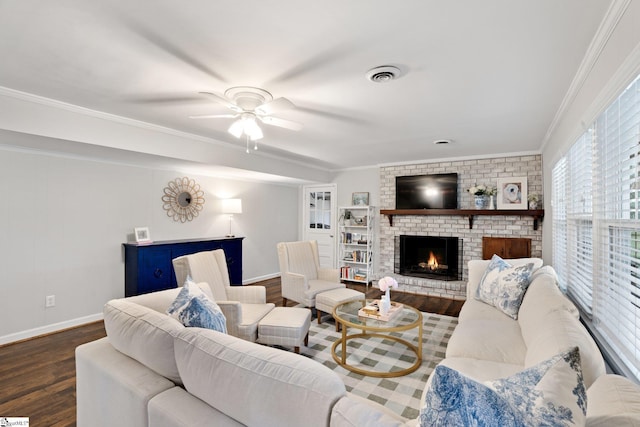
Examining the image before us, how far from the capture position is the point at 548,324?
5.67 feet

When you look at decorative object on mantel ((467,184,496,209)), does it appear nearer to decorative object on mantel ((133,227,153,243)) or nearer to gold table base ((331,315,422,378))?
gold table base ((331,315,422,378))

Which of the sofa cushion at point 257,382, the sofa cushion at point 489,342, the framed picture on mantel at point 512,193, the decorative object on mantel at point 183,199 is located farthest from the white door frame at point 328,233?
the sofa cushion at point 257,382

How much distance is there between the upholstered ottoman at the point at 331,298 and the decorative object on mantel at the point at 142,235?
2512mm

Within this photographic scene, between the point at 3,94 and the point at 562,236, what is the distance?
5344 millimetres

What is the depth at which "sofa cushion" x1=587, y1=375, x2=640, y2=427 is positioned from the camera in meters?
0.81

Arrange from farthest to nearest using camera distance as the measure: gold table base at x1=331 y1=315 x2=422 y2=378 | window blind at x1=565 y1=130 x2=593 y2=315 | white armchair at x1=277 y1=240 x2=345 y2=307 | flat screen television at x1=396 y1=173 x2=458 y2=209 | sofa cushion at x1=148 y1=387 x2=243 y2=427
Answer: flat screen television at x1=396 y1=173 x2=458 y2=209
white armchair at x1=277 y1=240 x2=345 y2=307
gold table base at x1=331 y1=315 x2=422 y2=378
window blind at x1=565 y1=130 x2=593 y2=315
sofa cushion at x1=148 y1=387 x2=243 y2=427

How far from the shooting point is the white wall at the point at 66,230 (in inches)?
127

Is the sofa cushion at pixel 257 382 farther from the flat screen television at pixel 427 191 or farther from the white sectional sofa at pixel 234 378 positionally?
the flat screen television at pixel 427 191

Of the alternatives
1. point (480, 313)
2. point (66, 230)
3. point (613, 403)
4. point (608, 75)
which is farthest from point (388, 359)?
point (66, 230)

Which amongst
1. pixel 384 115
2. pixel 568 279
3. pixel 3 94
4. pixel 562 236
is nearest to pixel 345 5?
pixel 384 115

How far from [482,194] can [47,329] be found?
6.09 m

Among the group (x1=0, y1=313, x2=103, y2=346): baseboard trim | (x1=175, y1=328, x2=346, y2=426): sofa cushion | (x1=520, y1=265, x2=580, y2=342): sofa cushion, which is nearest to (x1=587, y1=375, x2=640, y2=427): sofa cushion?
(x1=175, y1=328, x2=346, y2=426): sofa cushion

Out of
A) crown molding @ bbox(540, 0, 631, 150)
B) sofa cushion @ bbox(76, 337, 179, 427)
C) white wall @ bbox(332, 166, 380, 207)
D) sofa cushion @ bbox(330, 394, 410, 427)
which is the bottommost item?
sofa cushion @ bbox(76, 337, 179, 427)

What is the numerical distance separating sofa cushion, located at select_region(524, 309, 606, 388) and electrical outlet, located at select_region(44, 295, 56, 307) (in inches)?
180
